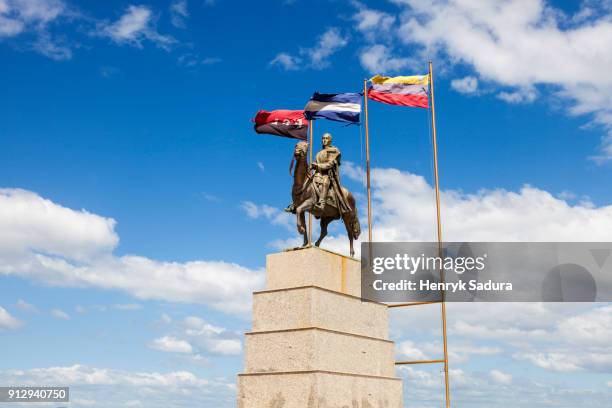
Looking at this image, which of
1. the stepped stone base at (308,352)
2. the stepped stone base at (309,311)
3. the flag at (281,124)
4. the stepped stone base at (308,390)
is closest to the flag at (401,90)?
the flag at (281,124)

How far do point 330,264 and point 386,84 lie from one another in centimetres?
793

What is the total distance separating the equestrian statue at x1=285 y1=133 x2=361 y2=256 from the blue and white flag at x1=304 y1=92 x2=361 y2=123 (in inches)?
125

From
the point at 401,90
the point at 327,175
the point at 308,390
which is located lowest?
the point at 308,390

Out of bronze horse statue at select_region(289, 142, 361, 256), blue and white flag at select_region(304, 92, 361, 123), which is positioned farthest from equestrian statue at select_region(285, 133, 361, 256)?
blue and white flag at select_region(304, 92, 361, 123)

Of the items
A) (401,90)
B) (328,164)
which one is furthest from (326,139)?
Result: (401,90)

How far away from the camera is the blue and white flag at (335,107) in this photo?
83.5 ft

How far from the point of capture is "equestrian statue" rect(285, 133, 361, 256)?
21.2 meters

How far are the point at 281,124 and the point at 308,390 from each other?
9899 mm

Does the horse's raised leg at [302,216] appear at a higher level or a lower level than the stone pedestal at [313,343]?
higher

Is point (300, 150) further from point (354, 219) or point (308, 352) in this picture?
point (308, 352)

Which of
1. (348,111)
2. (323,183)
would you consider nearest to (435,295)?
(323,183)

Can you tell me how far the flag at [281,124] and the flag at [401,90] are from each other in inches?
109

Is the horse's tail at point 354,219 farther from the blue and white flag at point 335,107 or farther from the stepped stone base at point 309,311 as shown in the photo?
the blue and white flag at point 335,107

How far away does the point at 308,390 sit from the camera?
18.6 m
